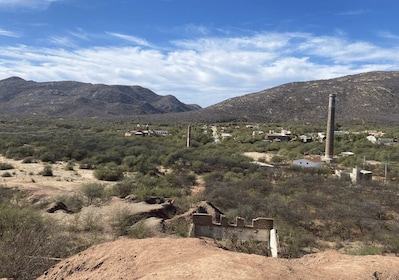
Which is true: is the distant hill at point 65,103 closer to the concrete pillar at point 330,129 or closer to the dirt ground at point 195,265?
the concrete pillar at point 330,129

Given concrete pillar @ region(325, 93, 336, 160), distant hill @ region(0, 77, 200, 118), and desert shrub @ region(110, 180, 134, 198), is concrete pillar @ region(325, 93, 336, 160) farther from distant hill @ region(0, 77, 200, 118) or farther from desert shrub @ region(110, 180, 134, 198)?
distant hill @ region(0, 77, 200, 118)

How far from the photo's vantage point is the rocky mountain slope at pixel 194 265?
22.3 feet

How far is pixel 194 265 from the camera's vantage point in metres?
7.01

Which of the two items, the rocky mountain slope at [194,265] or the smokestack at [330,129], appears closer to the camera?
the rocky mountain slope at [194,265]

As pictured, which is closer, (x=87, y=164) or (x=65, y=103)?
(x=87, y=164)

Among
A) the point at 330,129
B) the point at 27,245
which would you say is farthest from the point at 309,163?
the point at 27,245

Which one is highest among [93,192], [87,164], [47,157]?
[93,192]

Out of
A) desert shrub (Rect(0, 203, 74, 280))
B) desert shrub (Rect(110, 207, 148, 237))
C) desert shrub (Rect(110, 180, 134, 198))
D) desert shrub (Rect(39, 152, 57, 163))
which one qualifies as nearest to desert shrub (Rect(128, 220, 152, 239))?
desert shrub (Rect(110, 207, 148, 237))

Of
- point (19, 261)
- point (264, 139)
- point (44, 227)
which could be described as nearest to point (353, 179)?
point (44, 227)

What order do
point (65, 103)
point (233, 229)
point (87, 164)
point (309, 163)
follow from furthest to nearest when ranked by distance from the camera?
1. point (65, 103)
2. point (309, 163)
3. point (87, 164)
4. point (233, 229)

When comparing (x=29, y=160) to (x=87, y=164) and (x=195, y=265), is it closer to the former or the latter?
(x=87, y=164)

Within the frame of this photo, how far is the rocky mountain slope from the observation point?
6789mm

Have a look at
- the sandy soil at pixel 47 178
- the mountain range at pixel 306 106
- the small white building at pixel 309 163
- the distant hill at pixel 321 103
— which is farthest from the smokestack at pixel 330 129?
the distant hill at pixel 321 103

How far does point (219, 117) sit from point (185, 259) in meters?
112
